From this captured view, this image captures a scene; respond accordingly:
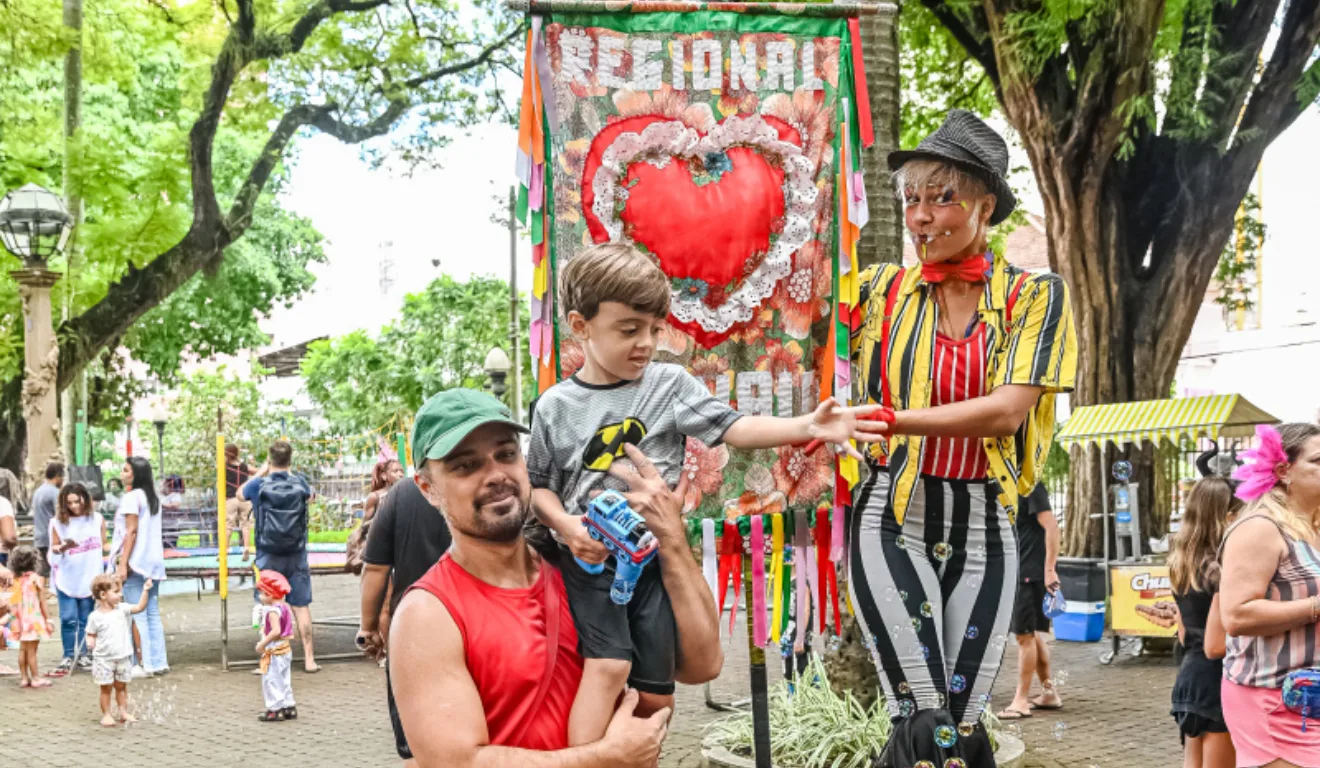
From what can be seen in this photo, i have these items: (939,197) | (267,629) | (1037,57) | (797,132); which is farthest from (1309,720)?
(1037,57)

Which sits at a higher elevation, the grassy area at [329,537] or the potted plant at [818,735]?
the grassy area at [329,537]

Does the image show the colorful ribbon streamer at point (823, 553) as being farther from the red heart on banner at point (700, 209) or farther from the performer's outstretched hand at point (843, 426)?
the performer's outstretched hand at point (843, 426)

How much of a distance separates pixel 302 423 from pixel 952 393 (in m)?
24.4

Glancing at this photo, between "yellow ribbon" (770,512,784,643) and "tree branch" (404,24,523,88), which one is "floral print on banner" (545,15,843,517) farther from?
"tree branch" (404,24,523,88)

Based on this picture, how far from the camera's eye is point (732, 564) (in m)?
4.59

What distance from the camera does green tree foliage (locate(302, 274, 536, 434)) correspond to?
3703 centimetres

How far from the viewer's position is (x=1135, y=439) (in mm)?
11664

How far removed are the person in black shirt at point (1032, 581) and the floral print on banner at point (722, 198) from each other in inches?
176

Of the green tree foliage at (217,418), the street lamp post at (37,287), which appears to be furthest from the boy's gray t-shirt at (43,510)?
the green tree foliage at (217,418)

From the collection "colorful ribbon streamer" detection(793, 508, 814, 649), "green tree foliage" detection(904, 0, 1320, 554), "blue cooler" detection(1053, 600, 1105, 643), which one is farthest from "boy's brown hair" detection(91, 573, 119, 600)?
"green tree foliage" detection(904, 0, 1320, 554)

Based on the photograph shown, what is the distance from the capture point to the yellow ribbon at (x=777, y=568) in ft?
15.0

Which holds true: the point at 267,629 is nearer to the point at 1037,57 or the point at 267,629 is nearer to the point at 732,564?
the point at 732,564

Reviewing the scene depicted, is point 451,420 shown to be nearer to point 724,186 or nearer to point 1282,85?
point 724,186

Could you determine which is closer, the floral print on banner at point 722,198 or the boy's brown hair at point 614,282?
the boy's brown hair at point 614,282
